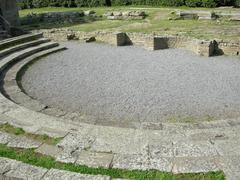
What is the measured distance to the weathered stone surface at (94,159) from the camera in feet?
19.2

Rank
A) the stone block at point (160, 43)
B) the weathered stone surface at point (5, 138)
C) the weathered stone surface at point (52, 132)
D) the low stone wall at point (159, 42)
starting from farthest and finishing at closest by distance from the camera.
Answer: the stone block at point (160, 43), the low stone wall at point (159, 42), the weathered stone surface at point (52, 132), the weathered stone surface at point (5, 138)

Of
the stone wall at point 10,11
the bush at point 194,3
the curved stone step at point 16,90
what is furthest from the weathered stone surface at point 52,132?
the bush at point 194,3

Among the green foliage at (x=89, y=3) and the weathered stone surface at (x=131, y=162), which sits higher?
the weathered stone surface at (x=131, y=162)

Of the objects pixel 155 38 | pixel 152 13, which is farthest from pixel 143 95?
pixel 152 13

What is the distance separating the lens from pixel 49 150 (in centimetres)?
643

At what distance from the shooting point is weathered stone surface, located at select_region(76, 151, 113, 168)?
5.84 meters

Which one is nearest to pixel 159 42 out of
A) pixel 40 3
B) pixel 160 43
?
pixel 160 43

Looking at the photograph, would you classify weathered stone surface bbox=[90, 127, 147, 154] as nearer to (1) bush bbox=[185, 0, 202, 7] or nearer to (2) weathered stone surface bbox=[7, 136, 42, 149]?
(2) weathered stone surface bbox=[7, 136, 42, 149]

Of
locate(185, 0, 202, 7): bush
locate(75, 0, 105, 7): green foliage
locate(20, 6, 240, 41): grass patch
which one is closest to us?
locate(20, 6, 240, 41): grass patch

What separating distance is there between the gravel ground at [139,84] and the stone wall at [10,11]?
8626mm

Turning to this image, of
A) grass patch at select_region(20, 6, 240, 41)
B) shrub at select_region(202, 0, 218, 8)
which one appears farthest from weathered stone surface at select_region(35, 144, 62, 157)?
shrub at select_region(202, 0, 218, 8)

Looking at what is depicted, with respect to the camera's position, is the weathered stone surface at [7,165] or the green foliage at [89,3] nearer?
the weathered stone surface at [7,165]

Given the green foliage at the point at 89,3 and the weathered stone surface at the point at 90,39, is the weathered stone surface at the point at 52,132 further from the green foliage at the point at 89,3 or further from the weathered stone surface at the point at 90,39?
the green foliage at the point at 89,3

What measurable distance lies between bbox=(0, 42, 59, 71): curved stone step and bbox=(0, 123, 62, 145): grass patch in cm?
603
